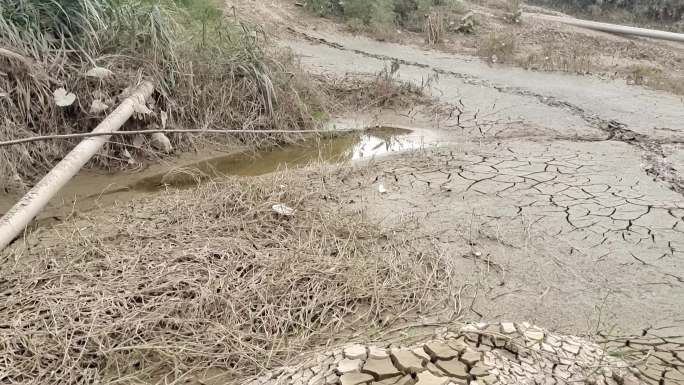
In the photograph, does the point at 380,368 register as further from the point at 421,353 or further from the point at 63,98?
the point at 63,98

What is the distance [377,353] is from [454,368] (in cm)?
29

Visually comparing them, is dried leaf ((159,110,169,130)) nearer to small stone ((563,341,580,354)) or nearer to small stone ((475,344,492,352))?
small stone ((475,344,492,352))

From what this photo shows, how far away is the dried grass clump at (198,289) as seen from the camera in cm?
252

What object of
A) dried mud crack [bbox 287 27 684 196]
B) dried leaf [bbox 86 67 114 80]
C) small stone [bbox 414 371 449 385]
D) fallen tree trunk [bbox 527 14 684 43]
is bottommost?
dried mud crack [bbox 287 27 684 196]

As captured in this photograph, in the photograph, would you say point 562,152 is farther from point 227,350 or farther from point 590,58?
point 590,58

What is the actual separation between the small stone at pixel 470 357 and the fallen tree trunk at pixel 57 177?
A: 2.44 metres

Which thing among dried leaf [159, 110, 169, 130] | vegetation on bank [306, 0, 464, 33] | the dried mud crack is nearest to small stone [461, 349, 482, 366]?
the dried mud crack

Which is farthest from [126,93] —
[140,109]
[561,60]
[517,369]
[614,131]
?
[561,60]

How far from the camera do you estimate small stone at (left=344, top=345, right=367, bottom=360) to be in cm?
226

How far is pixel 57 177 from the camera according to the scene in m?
3.82

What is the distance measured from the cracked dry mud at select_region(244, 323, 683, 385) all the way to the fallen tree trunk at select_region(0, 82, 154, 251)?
1802 mm

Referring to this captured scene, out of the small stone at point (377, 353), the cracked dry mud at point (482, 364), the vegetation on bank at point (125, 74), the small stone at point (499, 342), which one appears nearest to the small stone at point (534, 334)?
the cracked dry mud at point (482, 364)

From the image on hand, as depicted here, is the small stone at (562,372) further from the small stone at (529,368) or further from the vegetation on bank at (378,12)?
the vegetation on bank at (378,12)

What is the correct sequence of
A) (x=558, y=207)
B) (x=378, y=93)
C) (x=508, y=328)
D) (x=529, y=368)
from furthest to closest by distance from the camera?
(x=378, y=93)
(x=558, y=207)
(x=508, y=328)
(x=529, y=368)
